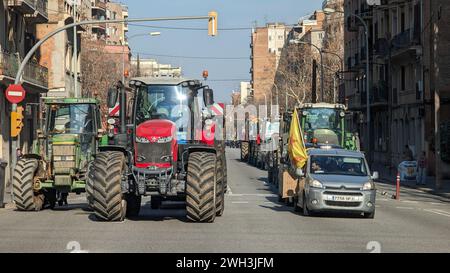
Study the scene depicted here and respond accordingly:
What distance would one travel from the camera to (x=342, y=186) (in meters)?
22.2

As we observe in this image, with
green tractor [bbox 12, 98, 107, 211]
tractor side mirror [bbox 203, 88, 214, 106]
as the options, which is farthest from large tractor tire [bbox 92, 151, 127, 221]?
green tractor [bbox 12, 98, 107, 211]

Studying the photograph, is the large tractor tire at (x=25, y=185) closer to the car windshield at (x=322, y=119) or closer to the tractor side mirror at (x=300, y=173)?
the tractor side mirror at (x=300, y=173)

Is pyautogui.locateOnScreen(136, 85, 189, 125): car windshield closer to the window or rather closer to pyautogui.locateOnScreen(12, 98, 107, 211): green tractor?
pyautogui.locateOnScreen(12, 98, 107, 211): green tractor

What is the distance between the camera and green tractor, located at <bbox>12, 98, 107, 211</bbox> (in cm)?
2428

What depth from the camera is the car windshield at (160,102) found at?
2153cm

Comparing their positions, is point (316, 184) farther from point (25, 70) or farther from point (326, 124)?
point (25, 70)

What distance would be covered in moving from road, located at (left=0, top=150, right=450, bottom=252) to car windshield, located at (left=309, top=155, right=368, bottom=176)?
1174mm

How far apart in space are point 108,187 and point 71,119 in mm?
7906

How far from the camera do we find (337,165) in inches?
933

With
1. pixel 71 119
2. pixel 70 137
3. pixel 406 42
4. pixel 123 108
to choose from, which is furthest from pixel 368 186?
pixel 406 42

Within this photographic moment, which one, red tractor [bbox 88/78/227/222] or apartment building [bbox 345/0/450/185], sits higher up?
apartment building [bbox 345/0/450/185]

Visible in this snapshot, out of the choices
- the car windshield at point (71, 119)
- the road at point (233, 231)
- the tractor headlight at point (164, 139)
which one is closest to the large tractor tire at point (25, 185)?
the road at point (233, 231)

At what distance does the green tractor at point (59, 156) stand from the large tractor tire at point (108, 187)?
186 inches
